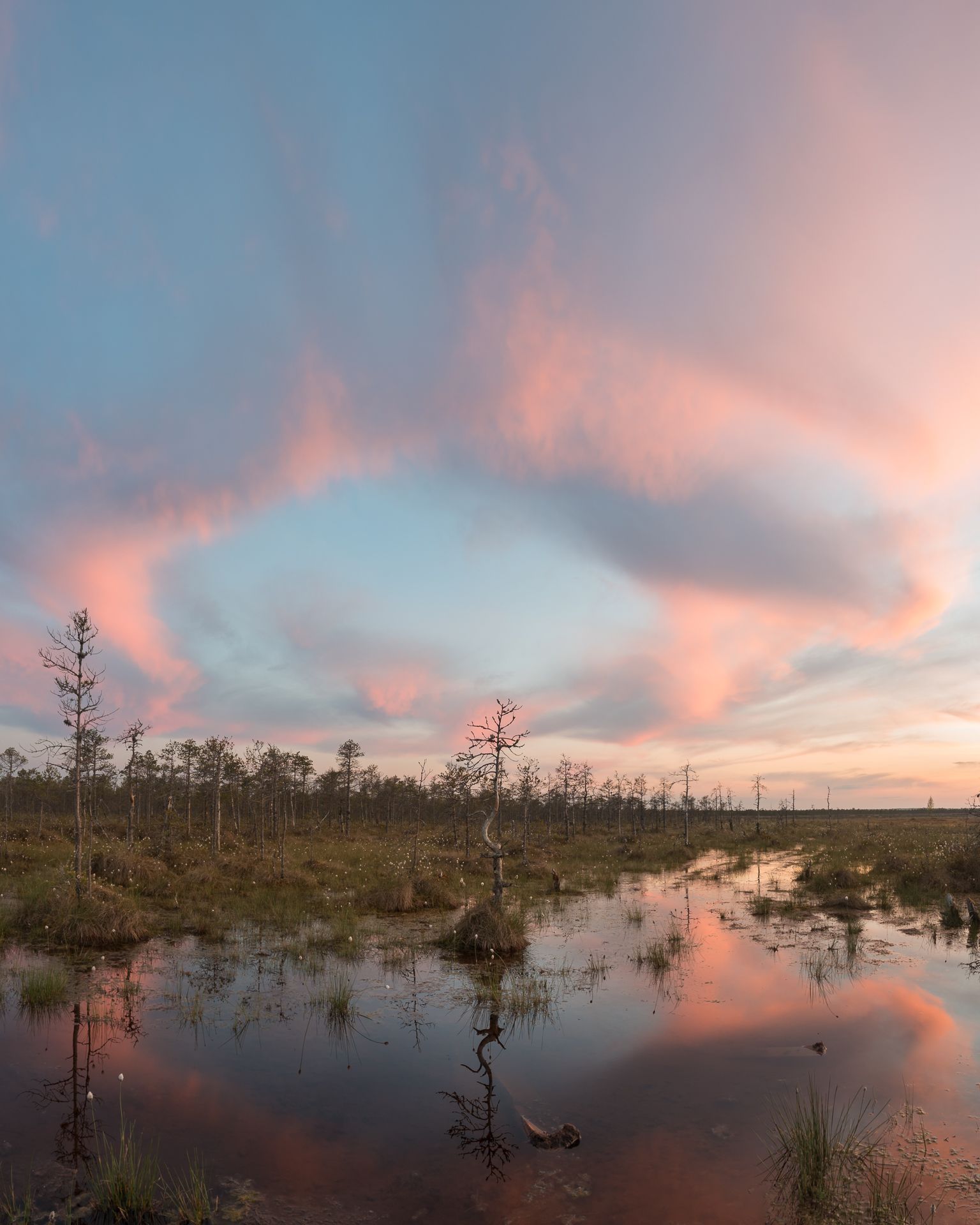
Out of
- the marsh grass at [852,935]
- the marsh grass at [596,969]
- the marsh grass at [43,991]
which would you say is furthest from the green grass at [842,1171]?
the marsh grass at [43,991]

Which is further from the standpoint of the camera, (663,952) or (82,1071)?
(663,952)

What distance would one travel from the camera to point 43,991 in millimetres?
13961

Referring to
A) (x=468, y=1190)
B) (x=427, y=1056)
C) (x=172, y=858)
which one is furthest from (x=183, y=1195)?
(x=172, y=858)

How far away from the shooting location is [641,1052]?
41.2 ft

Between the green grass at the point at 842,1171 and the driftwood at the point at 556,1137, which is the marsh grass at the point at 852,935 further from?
the driftwood at the point at 556,1137

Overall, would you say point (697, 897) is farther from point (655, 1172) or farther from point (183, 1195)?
point (183, 1195)

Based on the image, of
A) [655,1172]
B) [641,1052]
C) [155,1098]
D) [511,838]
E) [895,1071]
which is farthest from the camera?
[511,838]

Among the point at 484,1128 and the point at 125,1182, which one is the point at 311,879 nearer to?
the point at 484,1128

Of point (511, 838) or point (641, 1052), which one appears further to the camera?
point (511, 838)

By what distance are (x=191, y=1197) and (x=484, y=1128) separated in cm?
394

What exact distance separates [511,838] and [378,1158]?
48.9 metres

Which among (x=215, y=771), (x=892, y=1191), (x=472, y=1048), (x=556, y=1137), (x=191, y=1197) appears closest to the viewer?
(x=191, y=1197)

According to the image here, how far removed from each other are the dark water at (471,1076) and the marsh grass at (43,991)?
28 centimetres

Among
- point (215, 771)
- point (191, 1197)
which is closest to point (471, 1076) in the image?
point (191, 1197)
